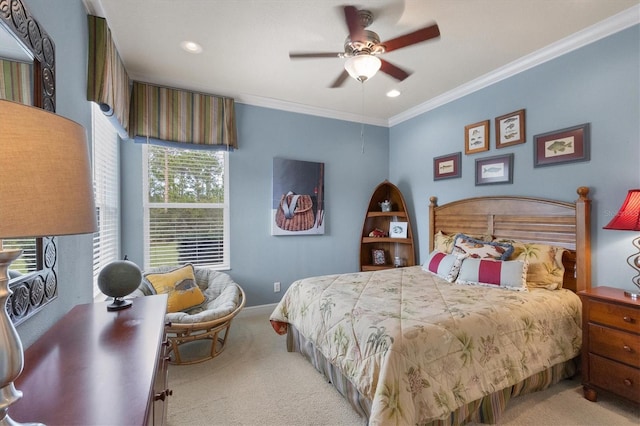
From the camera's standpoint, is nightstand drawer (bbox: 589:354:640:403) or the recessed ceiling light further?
the recessed ceiling light

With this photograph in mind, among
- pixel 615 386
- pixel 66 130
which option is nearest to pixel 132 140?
pixel 66 130

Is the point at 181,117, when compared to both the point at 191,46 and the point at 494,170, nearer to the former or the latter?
the point at 191,46

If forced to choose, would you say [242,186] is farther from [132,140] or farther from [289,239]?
[132,140]

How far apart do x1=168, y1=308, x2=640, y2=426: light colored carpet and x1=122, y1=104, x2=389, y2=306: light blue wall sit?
1362 millimetres

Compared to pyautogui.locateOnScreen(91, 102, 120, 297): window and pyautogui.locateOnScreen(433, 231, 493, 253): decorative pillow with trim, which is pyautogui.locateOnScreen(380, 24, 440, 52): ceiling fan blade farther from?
pyautogui.locateOnScreen(91, 102, 120, 297): window

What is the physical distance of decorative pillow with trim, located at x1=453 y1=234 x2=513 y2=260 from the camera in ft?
8.90

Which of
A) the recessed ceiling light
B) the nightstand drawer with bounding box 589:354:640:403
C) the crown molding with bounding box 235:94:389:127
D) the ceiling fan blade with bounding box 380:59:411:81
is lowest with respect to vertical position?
the nightstand drawer with bounding box 589:354:640:403

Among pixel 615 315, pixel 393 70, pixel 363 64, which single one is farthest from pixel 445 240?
pixel 363 64

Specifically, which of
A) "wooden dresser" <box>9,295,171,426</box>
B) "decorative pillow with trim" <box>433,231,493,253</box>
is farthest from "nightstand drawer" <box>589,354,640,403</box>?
"wooden dresser" <box>9,295,171,426</box>

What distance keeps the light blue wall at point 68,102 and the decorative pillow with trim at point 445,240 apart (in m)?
3.14

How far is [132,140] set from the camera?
10.7 feet

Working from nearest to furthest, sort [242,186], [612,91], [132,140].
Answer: [612,91] < [132,140] < [242,186]

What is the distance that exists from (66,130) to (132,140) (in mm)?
3006

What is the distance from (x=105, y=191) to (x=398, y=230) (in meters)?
3.46
